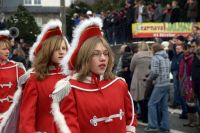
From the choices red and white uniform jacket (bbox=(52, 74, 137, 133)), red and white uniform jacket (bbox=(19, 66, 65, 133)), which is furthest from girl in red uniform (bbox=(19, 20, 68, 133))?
red and white uniform jacket (bbox=(52, 74, 137, 133))

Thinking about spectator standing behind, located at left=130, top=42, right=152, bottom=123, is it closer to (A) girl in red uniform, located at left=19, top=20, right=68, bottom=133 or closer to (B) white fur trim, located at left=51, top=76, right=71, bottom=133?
(A) girl in red uniform, located at left=19, top=20, right=68, bottom=133

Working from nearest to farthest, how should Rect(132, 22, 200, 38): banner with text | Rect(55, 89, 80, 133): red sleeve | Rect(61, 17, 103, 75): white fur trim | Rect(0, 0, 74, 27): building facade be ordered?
Rect(55, 89, 80, 133): red sleeve, Rect(61, 17, 103, 75): white fur trim, Rect(132, 22, 200, 38): banner with text, Rect(0, 0, 74, 27): building facade

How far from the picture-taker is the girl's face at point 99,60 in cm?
416

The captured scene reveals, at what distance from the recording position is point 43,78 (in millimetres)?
5574

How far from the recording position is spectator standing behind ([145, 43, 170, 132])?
10.3m

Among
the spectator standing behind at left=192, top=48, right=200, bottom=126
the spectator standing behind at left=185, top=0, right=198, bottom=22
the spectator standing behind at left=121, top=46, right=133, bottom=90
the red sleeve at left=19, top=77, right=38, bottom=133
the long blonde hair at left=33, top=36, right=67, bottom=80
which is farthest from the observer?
the spectator standing behind at left=185, top=0, right=198, bottom=22

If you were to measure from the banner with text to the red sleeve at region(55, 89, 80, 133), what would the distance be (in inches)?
723

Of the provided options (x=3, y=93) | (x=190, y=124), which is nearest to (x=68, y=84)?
(x=3, y=93)

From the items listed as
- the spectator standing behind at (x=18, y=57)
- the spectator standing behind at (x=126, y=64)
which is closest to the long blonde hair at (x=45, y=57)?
the spectator standing behind at (x=126, y=64)

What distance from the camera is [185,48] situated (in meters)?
11.3

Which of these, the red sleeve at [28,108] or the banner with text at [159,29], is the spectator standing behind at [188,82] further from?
the banner with text at [159,29]

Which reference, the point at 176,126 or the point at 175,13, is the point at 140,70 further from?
the point at 175,13

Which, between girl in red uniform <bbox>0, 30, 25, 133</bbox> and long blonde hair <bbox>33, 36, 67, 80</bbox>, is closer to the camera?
long blonde hair <bbox>33, 36, 67, 80</bbox>

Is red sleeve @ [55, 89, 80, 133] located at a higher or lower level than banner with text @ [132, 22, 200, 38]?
higher
